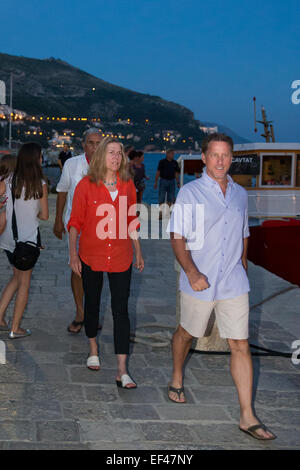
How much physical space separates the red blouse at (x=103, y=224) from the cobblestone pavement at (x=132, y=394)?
0.92 metres

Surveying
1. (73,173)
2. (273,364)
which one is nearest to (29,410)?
(273,364)

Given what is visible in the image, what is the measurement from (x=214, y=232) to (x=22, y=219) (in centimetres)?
243

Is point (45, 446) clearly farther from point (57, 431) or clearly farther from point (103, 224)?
point (103, 224)

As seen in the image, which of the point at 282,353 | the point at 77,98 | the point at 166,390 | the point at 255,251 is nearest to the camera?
the point at 166,390

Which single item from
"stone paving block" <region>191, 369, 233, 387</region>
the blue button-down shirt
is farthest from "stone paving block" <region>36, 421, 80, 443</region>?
"stone paving block" <region>191, 369, 233, 387</region>

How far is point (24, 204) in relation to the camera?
591 cm

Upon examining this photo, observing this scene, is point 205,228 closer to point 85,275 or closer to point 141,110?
point 85,275

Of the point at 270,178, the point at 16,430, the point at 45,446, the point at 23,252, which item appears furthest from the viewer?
the point at 270,178

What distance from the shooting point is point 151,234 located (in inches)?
596

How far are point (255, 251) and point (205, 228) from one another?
33.1 ft

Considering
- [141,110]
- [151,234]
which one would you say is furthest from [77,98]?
[151,234]

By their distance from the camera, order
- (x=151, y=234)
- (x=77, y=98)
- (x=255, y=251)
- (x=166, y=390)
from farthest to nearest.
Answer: (x=77, y=98) → (x=151, y=234) → (x=255, y=251) → (x=166, y=390)

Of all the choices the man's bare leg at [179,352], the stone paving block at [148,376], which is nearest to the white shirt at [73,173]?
the stone paving block at [148,376]

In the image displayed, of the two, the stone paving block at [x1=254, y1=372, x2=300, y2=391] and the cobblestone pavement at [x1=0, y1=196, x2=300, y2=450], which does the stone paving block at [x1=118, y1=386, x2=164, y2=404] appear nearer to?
the cobblestone pavement at [x1=0, y1=196, x2=300, y2=450]
